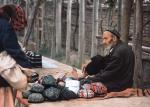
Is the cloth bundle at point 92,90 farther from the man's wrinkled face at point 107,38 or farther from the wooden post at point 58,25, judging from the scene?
the wooden post at point 58,25

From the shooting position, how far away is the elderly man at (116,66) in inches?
243

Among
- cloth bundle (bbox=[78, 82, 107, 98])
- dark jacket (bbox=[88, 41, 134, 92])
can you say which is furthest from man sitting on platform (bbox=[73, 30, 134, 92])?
cloth bundle (bbox=[78, 82, 107, 98])

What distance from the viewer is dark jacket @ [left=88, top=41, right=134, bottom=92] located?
20.2ft

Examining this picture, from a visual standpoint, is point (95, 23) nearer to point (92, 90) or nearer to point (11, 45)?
point (92, 90)

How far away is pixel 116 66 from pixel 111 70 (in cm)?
9

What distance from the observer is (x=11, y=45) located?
4.31 metres

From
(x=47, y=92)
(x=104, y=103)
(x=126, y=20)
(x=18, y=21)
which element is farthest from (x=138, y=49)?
(x=18, y=21)

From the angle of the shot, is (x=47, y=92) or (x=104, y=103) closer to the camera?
(x=47, y=92)

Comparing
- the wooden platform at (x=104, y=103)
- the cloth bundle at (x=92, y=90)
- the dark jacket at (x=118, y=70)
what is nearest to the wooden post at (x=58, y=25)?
the dark jacket at (x=118, y=70)

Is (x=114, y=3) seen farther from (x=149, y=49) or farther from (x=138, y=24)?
(x=138, y=24)

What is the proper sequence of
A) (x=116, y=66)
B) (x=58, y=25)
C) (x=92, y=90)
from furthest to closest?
(x=58, y=25) → (x=116, y=66) → (x=92, y=90)

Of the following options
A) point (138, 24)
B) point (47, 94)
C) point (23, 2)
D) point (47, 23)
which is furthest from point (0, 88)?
point (23, 2)

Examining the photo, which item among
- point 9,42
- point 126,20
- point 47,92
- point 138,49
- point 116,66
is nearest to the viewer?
point 9,42

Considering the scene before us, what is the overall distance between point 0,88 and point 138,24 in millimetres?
3092
